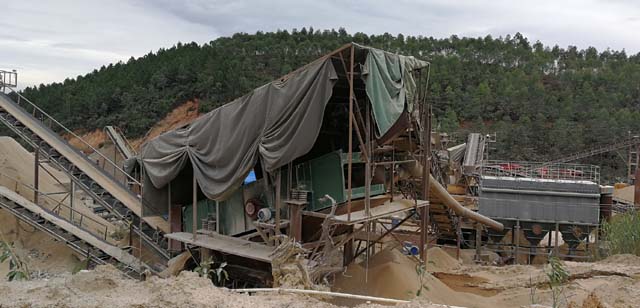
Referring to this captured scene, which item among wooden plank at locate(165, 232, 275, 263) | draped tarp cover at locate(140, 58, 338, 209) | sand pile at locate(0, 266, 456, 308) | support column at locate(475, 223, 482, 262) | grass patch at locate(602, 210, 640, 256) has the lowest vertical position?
support column at locate(475, 223, 482, 262)

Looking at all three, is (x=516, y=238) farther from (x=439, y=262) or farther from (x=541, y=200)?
(x=439, y=262)

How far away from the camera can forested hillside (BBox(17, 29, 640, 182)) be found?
4781cm

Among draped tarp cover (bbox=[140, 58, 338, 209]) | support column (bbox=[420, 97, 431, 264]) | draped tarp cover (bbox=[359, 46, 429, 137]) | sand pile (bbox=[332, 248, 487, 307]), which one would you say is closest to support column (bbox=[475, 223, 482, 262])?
support column (bbox=[420, 97, 431, 264])

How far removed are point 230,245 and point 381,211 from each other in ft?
10.8

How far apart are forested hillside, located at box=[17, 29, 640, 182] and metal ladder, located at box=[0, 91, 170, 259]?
3157 centimetres

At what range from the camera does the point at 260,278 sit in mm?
10375

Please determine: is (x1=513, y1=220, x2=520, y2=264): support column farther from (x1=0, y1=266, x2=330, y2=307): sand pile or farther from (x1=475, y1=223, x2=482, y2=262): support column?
(x1=0, y1=266, x2=330, y2=307): sand pile

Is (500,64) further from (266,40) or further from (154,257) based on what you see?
(154,257)

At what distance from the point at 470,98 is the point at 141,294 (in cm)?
5477

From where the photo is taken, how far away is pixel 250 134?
9617mm

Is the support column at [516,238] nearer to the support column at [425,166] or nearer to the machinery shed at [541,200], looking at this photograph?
the machinery shed at [541,200]

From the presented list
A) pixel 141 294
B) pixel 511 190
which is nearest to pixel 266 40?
pixel 511 190

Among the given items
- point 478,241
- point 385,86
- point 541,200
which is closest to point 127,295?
point 385,86

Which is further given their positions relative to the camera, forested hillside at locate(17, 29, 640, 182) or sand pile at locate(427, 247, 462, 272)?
forested hillside at locate(17, 29, 640, 182)
